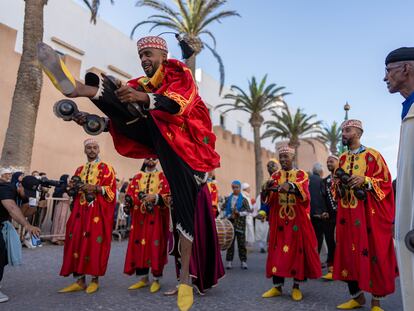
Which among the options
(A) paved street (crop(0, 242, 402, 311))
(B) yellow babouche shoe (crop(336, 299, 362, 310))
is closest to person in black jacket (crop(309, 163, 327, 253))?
(A) paved street (crop(0, 242, 402, 311))

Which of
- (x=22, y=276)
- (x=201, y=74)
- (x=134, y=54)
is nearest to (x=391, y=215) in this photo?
(x=22, y=276)

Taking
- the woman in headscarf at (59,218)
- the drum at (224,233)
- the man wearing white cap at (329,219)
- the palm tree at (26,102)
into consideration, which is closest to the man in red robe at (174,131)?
the drum at (224,233)

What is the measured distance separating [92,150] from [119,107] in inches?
129

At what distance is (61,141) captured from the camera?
645 inches

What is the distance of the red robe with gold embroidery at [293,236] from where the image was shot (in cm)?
518

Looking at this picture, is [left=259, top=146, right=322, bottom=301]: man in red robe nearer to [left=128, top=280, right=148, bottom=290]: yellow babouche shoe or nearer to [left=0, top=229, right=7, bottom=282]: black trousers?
[left=128, top=280, right=148, bottom=290]: yellow babouche shoe

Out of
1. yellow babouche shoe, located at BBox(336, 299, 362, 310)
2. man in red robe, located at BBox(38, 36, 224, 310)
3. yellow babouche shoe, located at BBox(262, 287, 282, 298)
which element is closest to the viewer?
man in red robe, located at BBox(38, 36, 224, 310)

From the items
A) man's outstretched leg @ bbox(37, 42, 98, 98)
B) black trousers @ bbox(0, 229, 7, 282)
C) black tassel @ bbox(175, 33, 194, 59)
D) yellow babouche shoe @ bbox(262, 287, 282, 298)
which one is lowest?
yellow babouche shoe @ bbox(262, 287, 282, 298)

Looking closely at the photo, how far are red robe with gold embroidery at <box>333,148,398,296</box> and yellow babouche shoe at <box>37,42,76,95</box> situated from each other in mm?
3561

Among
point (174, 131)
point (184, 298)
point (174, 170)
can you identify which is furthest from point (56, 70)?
point (184, 298)

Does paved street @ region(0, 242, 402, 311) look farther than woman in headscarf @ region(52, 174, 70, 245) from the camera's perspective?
No

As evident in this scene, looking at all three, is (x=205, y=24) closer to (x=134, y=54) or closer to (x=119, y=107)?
(x=134, y=54)

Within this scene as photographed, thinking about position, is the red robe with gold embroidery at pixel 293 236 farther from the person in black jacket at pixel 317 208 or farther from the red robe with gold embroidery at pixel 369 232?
the person in black jacket at pixel 317 208

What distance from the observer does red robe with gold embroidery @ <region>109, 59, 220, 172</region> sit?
288cm
